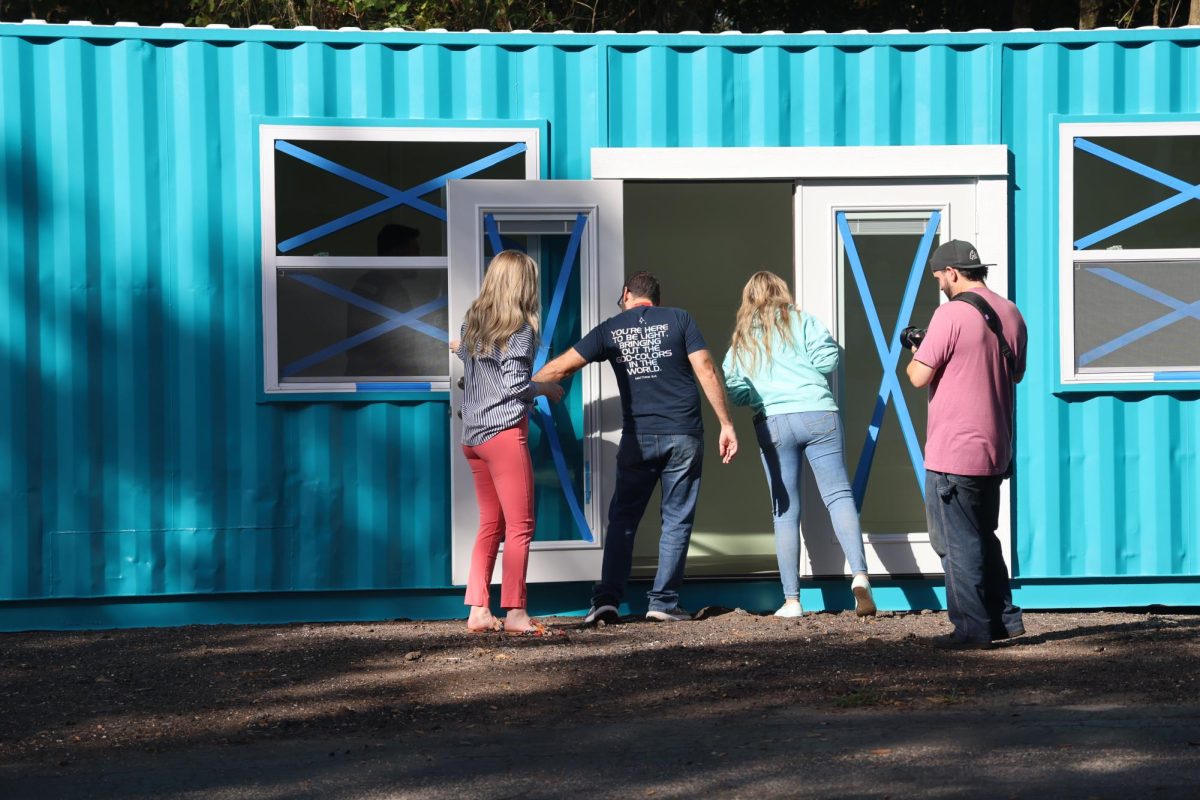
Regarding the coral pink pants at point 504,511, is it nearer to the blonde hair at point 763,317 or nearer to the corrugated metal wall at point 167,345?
the corrugated metal wall at point 167,345

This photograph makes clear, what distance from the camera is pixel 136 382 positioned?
8.04 m

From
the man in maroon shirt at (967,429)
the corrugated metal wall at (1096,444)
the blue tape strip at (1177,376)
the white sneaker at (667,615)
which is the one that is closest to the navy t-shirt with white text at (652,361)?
the white sneaker at (667,615)

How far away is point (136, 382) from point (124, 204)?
907mm

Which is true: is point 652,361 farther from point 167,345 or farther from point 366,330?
point 167,345

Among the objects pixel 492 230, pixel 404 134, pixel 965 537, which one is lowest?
pixel 965 537

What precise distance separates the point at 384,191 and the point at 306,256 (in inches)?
20.7

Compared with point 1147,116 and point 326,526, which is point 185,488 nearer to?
point 326,526

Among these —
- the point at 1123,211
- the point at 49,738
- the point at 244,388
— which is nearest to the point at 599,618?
the point at 244,388

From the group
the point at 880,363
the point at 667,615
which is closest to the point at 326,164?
the point at 667,615

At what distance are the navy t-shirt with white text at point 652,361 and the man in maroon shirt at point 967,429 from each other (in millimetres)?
1280

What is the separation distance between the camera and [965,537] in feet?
22.8

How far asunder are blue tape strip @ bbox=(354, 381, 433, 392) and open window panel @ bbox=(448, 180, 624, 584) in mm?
206

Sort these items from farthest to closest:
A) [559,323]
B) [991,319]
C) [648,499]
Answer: [559,323] → [648,499] → [991,319]

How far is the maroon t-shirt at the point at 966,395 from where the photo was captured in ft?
22.6
